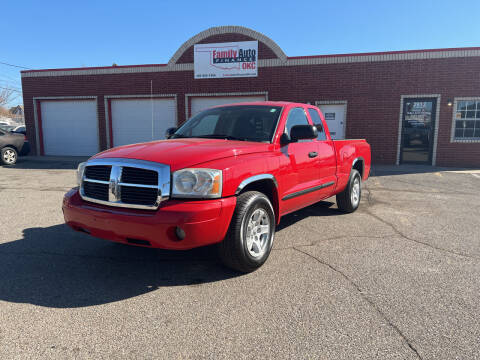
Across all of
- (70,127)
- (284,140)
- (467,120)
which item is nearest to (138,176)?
(284,140)

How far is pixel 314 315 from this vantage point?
2840 millimetres

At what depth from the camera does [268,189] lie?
4016mm

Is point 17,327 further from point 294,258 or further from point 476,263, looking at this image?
point 476,263

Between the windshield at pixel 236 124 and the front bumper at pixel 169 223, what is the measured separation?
1.23 m

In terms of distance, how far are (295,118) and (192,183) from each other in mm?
2262

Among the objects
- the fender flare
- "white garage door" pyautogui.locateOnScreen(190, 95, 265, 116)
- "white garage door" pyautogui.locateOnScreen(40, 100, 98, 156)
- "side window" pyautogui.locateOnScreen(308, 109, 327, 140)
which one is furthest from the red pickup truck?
"white garage door" pyautogui.locateOnScreen(40, 100, 98, 156)

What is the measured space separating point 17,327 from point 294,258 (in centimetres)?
271

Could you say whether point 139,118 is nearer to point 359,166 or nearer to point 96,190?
point 359,166

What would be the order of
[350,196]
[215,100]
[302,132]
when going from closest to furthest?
[302,132]
[350,196]
[215,100]

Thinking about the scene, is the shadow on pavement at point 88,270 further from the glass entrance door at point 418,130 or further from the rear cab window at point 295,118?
the glass entrance door at point 418,130

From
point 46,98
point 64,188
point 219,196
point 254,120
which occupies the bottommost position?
point 64,188

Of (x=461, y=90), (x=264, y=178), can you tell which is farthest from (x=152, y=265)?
(x=461, y=90)

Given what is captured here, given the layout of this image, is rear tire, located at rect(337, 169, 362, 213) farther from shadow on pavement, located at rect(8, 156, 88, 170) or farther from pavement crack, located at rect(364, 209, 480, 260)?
shadow on pavement, located at rect(8, 156, 88, 170)

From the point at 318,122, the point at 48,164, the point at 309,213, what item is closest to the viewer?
the point at 318,122
